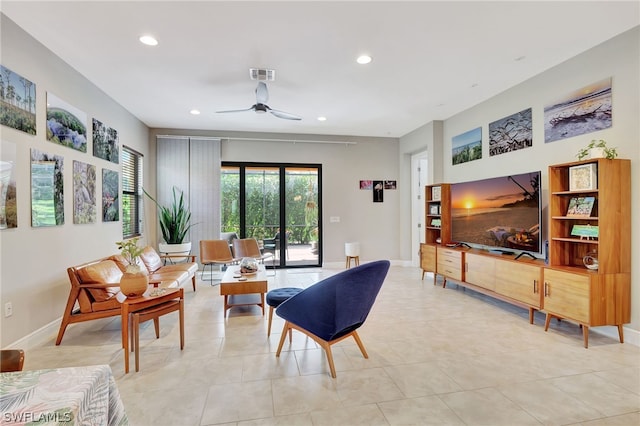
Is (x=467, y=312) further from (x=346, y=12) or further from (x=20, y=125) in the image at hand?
(x=20, y=125)

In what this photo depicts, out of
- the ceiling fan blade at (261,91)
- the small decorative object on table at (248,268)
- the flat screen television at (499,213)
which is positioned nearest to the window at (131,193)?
→ the small decorative object on table at (248,268)

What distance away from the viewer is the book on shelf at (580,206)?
3.04 metres

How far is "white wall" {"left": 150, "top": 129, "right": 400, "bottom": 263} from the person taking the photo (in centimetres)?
667

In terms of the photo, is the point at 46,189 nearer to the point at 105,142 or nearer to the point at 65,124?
the point at 65,124

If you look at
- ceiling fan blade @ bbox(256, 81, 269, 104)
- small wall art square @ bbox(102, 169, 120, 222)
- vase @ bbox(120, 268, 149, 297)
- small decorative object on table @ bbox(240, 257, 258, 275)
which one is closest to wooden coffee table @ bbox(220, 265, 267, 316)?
small decorative object on table @ bbox(240, 257, 258, 275)

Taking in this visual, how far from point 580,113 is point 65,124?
5.68m

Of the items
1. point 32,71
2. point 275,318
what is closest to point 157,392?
point 275,318

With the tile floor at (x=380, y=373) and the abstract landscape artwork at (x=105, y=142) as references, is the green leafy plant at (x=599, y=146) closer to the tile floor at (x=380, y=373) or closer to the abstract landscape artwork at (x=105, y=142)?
the tile floor at (x=380, y=373)

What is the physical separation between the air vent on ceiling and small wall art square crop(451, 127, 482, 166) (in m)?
3.31

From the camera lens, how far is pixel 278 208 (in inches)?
261

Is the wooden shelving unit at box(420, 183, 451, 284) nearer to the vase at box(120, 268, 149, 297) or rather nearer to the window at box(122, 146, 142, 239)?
the vase at box(120, 268, 149, 297)

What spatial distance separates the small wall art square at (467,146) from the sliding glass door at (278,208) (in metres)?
2.79

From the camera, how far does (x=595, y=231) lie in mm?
2947

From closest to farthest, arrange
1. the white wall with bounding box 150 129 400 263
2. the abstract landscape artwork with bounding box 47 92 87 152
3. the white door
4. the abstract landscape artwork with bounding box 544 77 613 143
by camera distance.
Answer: the abstract landscape artwork with bounding box 544 77 613 143 < the abstract landscape artwork with bounding box 47 92 87 152 < the white wall with bounding box 150 129 400 263 < the white door
